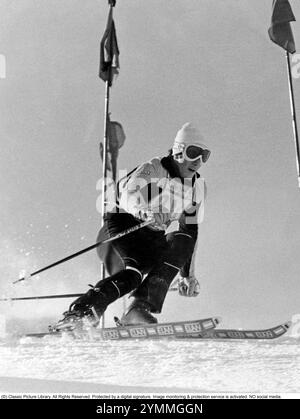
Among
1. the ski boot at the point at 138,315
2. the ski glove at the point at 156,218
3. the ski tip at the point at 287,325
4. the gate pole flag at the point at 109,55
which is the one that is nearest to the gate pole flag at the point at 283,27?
the gate pole flag at the point at 109,55

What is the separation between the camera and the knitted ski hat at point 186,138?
17.6ft

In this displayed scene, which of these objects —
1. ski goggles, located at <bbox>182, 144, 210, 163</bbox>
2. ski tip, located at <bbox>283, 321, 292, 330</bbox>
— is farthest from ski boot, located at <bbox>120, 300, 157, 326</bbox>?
ski goggles, located at <bbox>182, 144, 210, 163</bbox>

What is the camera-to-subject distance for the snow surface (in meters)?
3.23

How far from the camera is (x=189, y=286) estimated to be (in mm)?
5777

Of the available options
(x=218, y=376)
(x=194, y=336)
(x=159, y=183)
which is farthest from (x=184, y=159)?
(x=218, y=376)

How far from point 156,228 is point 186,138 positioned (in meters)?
1.00

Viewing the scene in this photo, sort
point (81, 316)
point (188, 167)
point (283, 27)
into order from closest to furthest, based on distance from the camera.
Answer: point (81, 316) → point (188, 167) → point (283, 27)

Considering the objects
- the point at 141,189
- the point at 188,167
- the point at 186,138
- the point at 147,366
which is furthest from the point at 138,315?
the point at 186,138

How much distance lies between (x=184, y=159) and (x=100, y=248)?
132 centimetres

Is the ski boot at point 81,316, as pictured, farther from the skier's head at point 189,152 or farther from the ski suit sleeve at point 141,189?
the skier's head at point 189,152

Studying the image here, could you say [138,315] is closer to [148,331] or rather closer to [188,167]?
[148,331]

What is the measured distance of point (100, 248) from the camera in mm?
5586

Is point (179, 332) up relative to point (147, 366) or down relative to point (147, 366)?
up
